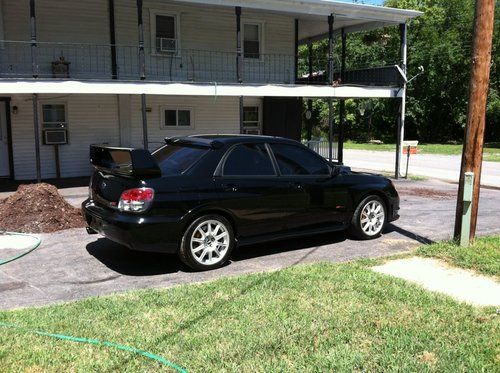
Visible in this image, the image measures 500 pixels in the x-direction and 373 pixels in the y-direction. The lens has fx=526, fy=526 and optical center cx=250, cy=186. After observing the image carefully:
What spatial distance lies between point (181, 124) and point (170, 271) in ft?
36.3

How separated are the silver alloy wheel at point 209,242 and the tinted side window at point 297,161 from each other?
1.23m

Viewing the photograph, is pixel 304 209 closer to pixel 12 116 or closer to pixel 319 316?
pixel 319 316

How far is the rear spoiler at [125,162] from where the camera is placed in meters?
5.90

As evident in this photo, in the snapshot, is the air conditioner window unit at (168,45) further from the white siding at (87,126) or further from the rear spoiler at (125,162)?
the rear spoiler at (125,162)

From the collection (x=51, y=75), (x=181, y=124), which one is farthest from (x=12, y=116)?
(x=181, y=124)

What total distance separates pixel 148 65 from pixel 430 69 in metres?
27.0

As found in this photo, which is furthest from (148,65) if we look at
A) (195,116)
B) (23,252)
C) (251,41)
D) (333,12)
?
(23,252)

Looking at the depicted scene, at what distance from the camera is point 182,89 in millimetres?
13289

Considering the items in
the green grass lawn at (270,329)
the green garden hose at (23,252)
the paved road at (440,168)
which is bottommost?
the paved road at (440,168)

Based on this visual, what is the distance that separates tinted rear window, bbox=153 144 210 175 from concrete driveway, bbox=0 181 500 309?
1.19 metres

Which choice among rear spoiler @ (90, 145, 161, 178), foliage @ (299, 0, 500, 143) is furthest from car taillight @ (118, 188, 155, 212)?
foliage @ (299, 0, 500, 143)

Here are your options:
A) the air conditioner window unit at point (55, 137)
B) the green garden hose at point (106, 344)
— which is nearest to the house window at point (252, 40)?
the air conditioner window unit at point (55, 137)

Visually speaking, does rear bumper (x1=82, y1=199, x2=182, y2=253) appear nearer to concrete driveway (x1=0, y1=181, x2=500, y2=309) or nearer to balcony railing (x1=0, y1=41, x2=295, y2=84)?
concrete driveway (x1=0, y1=181, x2=500, y2=309)

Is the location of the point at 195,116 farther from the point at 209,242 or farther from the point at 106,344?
the point at 106,344
